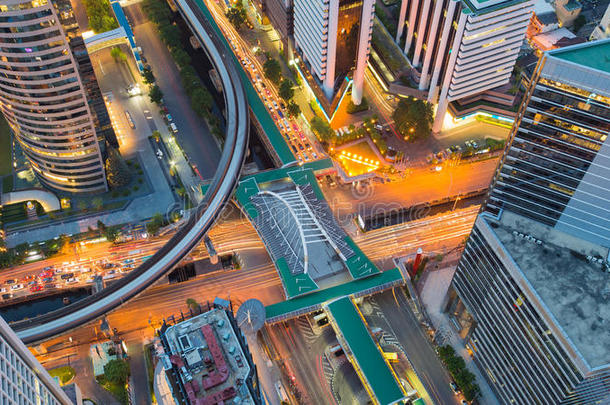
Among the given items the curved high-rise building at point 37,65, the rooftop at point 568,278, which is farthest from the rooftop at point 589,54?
the curved high-rise building at point 37,65

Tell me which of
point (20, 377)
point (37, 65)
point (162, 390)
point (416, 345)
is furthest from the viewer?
point (416, 345)

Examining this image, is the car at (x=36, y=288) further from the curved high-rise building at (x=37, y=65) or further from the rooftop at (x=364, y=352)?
the rooftop at (x=364, y=352)

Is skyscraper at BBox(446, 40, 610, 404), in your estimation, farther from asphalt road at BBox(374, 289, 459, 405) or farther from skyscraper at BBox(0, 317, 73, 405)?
skyscraper at BBox(0, 317, 73, 405)

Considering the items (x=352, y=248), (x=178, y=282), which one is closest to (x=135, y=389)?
(x=178, y=282)

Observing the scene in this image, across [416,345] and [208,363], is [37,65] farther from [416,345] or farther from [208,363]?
[416,345]

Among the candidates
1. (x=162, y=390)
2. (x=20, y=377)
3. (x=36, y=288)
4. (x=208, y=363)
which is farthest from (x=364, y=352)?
(x=36, y=288)

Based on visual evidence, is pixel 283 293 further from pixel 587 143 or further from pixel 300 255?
pixel 587 143
